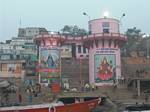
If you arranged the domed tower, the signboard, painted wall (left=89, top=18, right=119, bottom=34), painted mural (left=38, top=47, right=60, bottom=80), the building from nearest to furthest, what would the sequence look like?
the domed tower, painted mural (left=38, top=47, right=60, bottom=80), painted wall (left=89, top=18, right=119, bottom=34), the building, the signboard

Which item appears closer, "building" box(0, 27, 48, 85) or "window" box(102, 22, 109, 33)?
"window" box(102, 22, 109, 33)

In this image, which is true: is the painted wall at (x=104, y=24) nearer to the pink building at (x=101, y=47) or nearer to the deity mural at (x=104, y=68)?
the pink building at (x=101, y=47)

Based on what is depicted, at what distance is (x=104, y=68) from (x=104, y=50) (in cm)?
207

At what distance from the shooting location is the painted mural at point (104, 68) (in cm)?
4584

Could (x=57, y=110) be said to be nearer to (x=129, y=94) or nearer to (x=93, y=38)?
(x=129, y=94)

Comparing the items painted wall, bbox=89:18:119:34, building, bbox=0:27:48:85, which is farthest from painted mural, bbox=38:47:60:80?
painted wall, bbox=89:18:119:34

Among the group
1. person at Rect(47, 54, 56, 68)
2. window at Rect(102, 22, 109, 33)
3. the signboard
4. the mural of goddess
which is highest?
window at Rect(102, 22, 109, 33)

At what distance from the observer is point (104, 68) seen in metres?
45.8

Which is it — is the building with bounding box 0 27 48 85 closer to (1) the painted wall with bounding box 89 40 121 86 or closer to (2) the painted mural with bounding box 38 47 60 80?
(2) the painted mural with bounding box 38 47 60 80

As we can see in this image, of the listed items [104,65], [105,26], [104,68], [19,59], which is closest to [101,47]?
[104,65]

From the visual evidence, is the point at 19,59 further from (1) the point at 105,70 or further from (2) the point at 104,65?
(1) the point at 105,70

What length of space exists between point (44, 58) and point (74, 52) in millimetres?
18710

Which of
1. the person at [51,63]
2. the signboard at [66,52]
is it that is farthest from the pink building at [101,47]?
the signboard at [66,52]

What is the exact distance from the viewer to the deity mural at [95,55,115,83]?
45.8 metres
